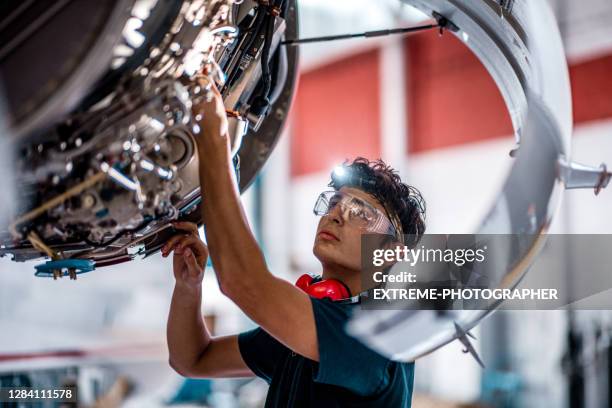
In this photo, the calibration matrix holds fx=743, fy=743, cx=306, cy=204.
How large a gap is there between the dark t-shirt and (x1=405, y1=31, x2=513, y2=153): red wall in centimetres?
422

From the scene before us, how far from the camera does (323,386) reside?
1312 millimetres

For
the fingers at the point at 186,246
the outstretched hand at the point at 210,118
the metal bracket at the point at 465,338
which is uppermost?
the outstretched hand at the point at 210,118

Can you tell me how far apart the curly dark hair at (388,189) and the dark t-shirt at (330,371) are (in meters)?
0.28

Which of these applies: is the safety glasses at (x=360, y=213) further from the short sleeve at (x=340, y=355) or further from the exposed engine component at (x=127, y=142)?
the exposed engine component at (x=127, y=142)

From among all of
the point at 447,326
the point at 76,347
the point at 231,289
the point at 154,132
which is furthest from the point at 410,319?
the point at 76,347

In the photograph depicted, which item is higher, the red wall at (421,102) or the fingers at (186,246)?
the red wall at (421,102)

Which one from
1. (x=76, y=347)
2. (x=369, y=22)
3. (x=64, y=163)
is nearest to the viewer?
(x=64, y=163)

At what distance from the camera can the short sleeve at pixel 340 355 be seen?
1.16m

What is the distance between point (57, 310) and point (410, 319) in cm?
238

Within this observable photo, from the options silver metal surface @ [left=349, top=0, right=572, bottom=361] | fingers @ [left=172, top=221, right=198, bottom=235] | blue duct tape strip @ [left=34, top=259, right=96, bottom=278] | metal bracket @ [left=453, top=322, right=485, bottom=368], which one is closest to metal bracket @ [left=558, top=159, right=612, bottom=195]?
silver metal surface @ [left=349, top=0, right=572, bottom=361]

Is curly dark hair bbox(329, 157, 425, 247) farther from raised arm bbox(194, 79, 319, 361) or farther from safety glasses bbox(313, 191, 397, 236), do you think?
raised arm bbox(194, 79, 319, 361)

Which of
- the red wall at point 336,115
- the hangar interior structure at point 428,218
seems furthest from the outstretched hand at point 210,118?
the red wall at point 336,115

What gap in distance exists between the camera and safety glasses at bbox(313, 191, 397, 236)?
1.42 meters

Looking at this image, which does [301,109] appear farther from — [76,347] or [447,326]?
[447,326]
